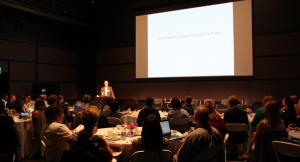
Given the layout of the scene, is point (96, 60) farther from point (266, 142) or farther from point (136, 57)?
point (266, 142)

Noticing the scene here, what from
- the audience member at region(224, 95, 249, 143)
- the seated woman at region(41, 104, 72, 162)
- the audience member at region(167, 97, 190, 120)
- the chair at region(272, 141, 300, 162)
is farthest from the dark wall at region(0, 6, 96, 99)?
the chair at region(272, 141, 300, 162)

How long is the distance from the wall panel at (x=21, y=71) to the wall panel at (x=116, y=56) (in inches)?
126

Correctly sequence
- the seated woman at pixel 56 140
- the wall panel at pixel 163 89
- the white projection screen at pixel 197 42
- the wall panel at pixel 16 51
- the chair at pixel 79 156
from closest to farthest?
the chair at pixel 79 156
the seated woman at pixel 56 140
the white projection screen at pixel 197 42
the wall panel at pixel 16 51
the wall panel at pixel 163 89

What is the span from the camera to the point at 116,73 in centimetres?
1029

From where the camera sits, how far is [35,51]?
29.4ft

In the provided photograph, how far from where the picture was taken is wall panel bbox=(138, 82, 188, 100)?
877 centimetres

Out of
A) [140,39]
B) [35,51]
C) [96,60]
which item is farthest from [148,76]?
[35,51]

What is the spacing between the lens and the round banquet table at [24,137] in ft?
14.4

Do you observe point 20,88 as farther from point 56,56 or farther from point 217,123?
point 217,123

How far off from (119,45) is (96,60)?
5.41 feet

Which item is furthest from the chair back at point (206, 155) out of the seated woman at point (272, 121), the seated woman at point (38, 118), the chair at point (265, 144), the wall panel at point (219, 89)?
the wall panel at point (219, 89)

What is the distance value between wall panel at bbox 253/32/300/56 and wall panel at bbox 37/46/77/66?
8478 millimetres

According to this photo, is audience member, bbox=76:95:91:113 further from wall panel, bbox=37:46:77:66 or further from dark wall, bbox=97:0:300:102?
wall panel, bbox=37:46:77:66

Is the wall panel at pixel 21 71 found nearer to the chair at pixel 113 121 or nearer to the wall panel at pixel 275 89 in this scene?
the chair at pixel 113 121
